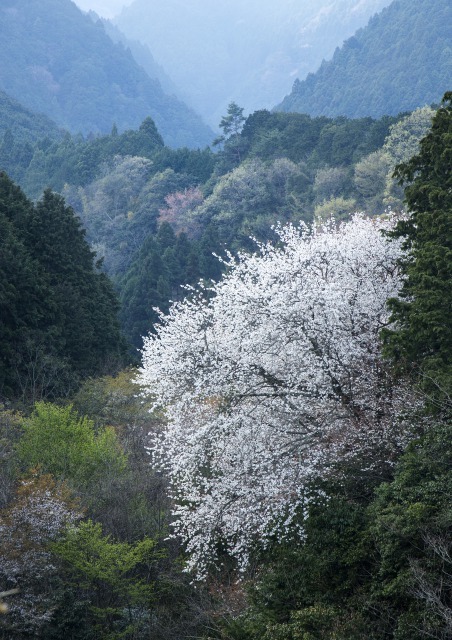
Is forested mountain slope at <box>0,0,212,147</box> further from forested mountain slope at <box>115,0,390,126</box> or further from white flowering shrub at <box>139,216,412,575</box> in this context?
white flowering shrub at <box>139,216,412,575</box>

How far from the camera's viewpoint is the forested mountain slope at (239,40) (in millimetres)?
138625

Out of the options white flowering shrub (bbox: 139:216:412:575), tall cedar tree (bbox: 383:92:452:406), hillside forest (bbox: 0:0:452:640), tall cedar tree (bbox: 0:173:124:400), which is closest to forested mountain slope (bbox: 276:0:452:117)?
tall cedar tree (bbox: 0:173:124:400)

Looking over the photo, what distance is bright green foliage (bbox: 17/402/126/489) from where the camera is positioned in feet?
59.3

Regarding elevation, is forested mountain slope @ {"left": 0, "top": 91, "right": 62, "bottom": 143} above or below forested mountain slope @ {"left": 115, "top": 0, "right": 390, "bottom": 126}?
below

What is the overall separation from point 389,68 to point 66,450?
76.4m

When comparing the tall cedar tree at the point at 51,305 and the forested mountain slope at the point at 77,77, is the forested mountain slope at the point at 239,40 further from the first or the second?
the tall cedar tree at the point at 51,305

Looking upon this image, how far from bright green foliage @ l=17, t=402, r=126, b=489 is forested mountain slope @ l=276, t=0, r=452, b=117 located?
218 feet

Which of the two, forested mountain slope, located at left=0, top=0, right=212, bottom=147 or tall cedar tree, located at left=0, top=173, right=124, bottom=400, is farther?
forested mountain slope, located at left=0, top=0, right=212, bottom=147

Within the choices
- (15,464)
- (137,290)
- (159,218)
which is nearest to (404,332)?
(15,464)

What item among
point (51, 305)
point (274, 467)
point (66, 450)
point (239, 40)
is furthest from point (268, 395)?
point (239, 40)

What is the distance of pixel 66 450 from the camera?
1848 cm

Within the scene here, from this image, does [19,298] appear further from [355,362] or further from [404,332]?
[404,332]

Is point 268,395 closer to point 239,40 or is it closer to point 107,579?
point 107,579

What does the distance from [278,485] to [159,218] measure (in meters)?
53.1
